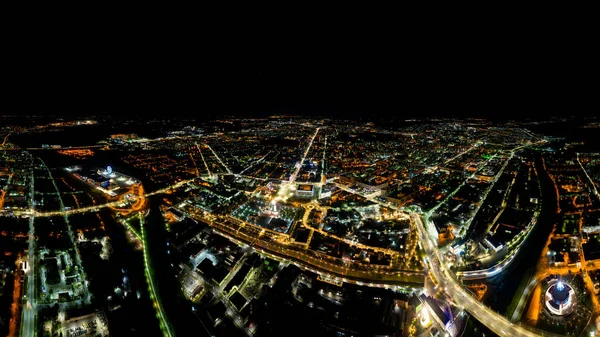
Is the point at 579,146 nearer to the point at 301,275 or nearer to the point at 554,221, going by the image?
the point at 554,221

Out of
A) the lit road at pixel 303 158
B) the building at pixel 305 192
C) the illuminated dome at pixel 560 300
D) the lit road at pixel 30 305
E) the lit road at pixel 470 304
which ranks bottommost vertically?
the lit road at pixel 30 305

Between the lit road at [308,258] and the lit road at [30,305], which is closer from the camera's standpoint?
the lit road at [30,305]

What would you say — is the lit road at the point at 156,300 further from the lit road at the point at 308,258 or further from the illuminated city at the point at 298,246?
the lit road at the point at 308,258

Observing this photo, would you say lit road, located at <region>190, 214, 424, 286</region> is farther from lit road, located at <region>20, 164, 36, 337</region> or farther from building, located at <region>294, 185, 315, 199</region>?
lit road, located at <region>20, 164, 36, 337</region>

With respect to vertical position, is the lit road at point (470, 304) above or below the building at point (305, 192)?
below

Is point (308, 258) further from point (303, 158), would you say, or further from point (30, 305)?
point (303, 158)

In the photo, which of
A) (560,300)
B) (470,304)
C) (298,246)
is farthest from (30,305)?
(560,300)

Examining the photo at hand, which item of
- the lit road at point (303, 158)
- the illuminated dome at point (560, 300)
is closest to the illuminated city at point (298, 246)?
the illuminated dome at point (560, 300)
